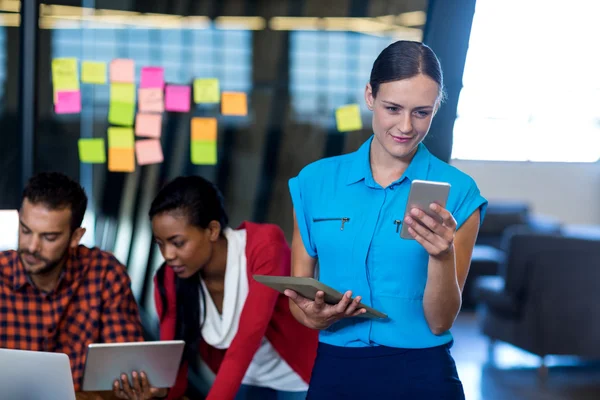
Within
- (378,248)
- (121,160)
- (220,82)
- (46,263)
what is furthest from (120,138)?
(378,248)

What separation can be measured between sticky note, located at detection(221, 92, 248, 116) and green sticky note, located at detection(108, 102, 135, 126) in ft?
1.13

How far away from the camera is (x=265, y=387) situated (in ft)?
7.29

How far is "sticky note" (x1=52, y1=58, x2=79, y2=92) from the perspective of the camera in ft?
9.55

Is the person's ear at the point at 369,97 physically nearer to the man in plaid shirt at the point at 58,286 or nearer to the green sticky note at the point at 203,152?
the man in plaid shirt at the point at 58,286

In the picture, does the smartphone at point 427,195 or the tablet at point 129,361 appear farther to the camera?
the tablet at point 129,361

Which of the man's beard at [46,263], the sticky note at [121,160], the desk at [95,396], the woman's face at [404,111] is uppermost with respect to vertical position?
the woman's face at [404,111]

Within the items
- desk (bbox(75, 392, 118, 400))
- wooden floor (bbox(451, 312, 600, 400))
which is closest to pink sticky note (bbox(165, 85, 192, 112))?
desk (bbox(75, 392, 118, 400))

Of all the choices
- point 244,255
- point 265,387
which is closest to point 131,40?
point 244,255

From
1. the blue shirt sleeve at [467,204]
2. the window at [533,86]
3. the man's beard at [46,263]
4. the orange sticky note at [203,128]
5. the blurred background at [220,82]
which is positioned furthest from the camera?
the window at [533,86]

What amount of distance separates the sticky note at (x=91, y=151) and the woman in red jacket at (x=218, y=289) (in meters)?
0.77

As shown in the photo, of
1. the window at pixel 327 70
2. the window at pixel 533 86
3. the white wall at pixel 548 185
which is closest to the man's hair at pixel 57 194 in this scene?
the window at pixel 327 70

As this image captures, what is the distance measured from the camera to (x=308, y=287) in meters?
1.47

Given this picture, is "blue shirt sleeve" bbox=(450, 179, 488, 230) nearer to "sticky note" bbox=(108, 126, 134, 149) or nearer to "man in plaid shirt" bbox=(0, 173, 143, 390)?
"man in plaid shirt" bbox=(0, 173, 143, 390)

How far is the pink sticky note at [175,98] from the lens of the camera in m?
2.99
